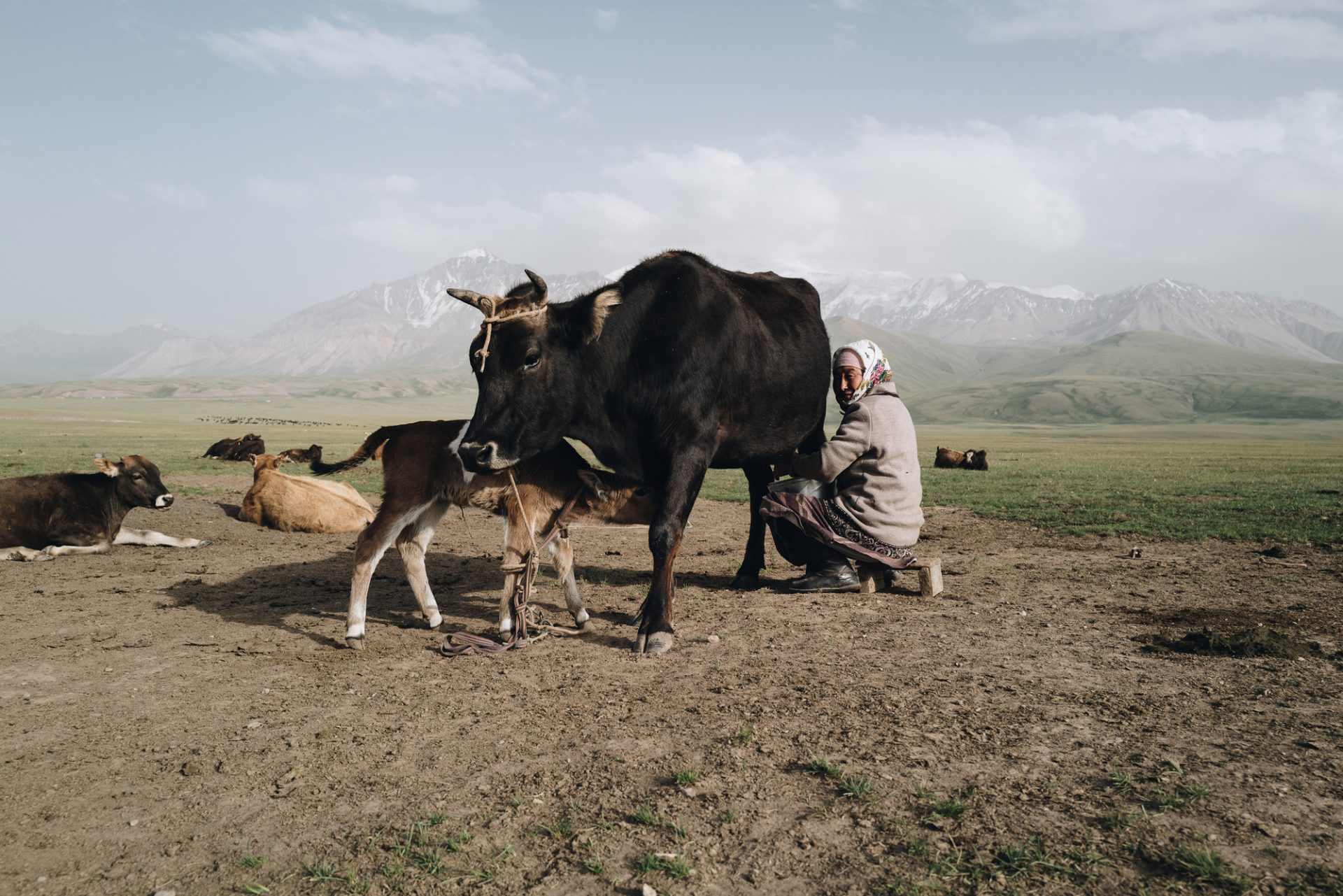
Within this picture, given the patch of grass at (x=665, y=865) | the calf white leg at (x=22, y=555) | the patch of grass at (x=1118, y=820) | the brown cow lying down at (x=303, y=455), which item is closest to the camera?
the patch of grass at (x=665, y=865)

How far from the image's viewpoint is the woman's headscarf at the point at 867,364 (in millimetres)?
7660

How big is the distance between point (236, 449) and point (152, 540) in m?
18.7

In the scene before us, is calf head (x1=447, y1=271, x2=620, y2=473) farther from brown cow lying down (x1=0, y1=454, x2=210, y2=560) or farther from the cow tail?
brown cow lying down (x1=0, y1=454, x2=210, y2=560)

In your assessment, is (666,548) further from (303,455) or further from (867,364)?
(303,455)

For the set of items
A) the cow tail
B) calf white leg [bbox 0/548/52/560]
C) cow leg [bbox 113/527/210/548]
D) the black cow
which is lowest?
calf white leg [bbox 0/548/52/560]

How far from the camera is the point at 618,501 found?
22.5ft

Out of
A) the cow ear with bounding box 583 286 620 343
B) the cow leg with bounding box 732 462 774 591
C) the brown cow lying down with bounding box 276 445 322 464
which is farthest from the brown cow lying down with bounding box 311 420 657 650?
the cow leg with bounding box 732 462 774 591

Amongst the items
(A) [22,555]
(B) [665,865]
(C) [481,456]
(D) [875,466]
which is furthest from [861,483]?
(A) [22,555]

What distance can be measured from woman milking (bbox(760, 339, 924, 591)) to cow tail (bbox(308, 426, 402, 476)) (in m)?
3.69

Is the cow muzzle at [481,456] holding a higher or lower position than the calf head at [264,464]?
higher

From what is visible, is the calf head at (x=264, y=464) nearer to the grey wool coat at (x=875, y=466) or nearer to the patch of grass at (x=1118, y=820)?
the grey wool coat at (x=875, y=466)

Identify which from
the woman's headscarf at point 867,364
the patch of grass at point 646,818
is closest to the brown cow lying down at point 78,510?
the woman's headscarf at point 867,364

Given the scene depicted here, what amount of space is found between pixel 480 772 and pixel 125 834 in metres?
1.61

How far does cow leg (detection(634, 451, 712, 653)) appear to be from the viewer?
636 centimetres
